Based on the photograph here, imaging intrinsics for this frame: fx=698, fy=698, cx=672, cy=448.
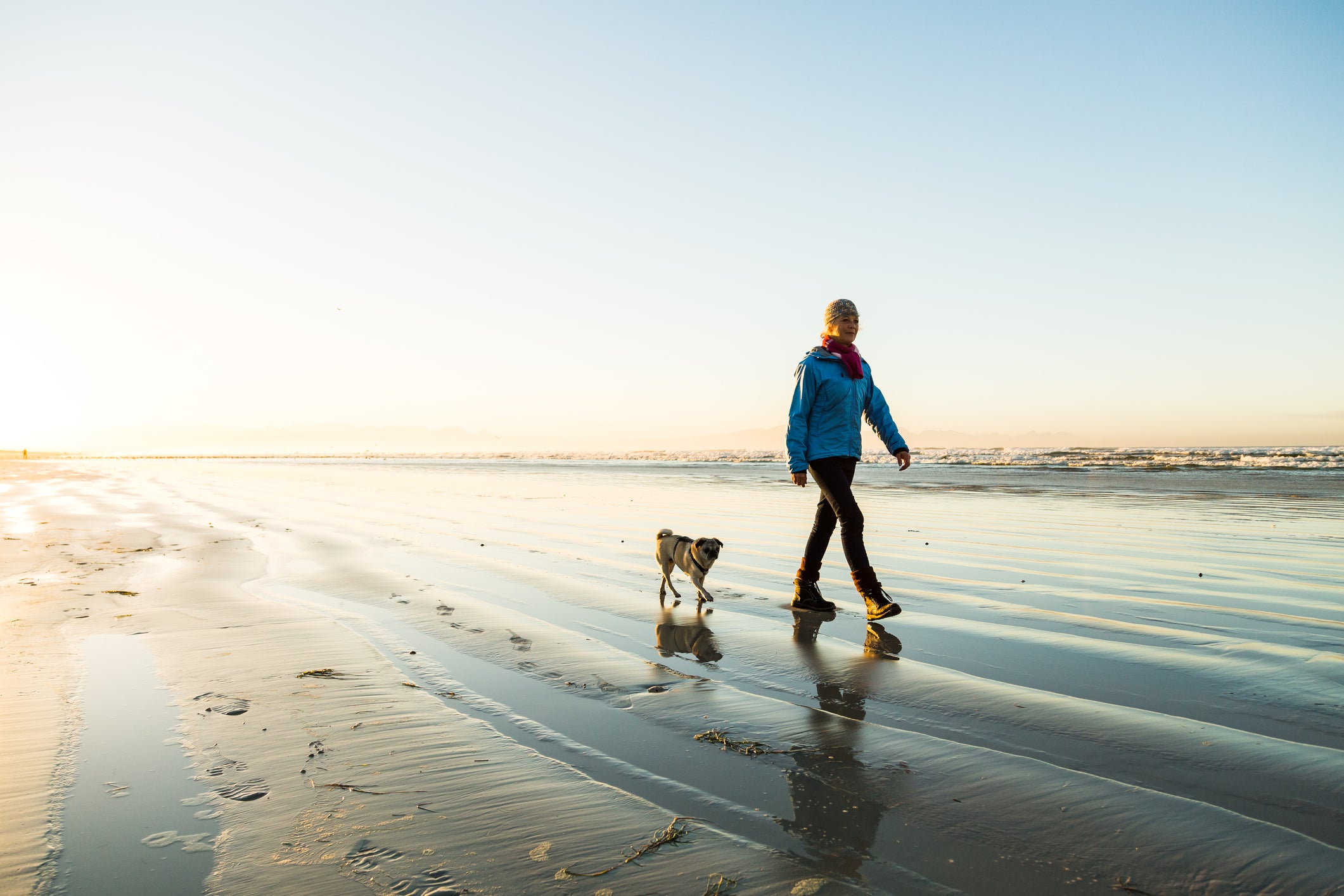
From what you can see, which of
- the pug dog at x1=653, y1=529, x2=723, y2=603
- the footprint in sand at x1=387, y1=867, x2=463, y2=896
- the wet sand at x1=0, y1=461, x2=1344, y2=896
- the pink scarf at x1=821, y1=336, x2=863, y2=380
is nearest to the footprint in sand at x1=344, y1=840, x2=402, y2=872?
the wet sand at x1=0, y1=461, x2=1344, y2=896

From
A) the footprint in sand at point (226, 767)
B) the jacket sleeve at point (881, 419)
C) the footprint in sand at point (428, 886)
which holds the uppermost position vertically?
the jacket sleeve at point (881, 419)

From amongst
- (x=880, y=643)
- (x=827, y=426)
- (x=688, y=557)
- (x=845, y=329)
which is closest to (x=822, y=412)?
(x=827, y=426)

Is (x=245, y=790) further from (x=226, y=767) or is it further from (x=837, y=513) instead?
(x=837, y=513)

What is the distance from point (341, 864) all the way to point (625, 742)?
1.30m

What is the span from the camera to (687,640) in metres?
5.16

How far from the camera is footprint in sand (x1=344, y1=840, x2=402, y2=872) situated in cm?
219

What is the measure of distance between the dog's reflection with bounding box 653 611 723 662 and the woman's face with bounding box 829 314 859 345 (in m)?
2.80

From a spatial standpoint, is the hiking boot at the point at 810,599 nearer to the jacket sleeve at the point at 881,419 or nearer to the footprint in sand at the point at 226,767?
the jacket sleeve at the point at 881,419

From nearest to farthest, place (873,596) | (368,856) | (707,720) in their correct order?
(368,856), (707,720), (873,596)

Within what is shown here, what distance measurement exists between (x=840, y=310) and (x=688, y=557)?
274cm

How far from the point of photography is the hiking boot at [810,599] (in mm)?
6152

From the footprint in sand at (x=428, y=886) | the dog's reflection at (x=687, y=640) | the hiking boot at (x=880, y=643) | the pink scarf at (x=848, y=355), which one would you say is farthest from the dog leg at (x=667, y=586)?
the footprint in sand at (x=428, y=886)

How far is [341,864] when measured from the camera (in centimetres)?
219

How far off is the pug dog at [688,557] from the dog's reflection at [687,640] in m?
0.83
